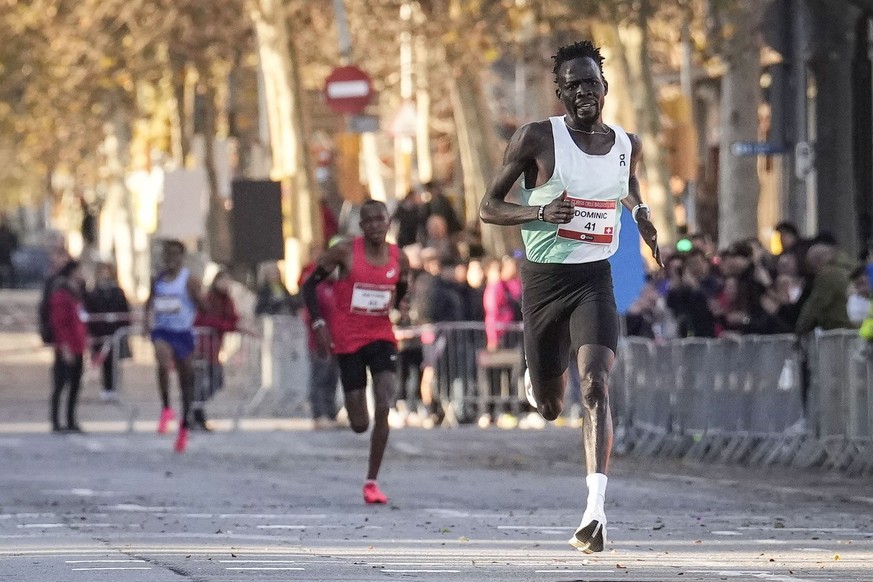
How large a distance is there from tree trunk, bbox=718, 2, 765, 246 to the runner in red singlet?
13.3 metres

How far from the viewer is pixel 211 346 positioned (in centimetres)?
2545

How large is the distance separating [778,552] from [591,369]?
124 centimetres

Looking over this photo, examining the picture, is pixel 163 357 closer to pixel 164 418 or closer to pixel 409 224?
pixel 164 418

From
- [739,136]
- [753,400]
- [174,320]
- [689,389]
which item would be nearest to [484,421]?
[174,320]

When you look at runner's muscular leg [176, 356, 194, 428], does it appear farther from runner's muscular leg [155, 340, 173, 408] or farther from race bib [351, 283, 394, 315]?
race bib [351, 283, 394, 315]

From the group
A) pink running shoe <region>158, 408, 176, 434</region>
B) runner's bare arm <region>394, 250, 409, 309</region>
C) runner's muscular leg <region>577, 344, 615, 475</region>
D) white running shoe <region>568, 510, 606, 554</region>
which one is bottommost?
pink running shoe <region>158, 408, 176, 434</region>

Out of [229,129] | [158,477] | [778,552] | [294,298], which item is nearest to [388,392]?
[158,477]

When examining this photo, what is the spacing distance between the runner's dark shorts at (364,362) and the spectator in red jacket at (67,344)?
34.2ft

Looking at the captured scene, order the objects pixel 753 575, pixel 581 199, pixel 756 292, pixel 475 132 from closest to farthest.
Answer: pixel 753 575 < pixel 581 199 < pixel 756 292 < pixel 475 132

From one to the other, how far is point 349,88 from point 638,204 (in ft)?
57.1

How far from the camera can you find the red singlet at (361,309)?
15180mm

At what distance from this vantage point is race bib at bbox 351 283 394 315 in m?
15.2

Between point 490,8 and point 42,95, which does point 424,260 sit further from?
point 42,95

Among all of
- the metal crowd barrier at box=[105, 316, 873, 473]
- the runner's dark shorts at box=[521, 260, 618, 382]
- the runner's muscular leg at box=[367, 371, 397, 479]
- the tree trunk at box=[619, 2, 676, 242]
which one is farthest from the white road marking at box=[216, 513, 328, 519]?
the tree trunk at box=[619, 2, 676, 242]
